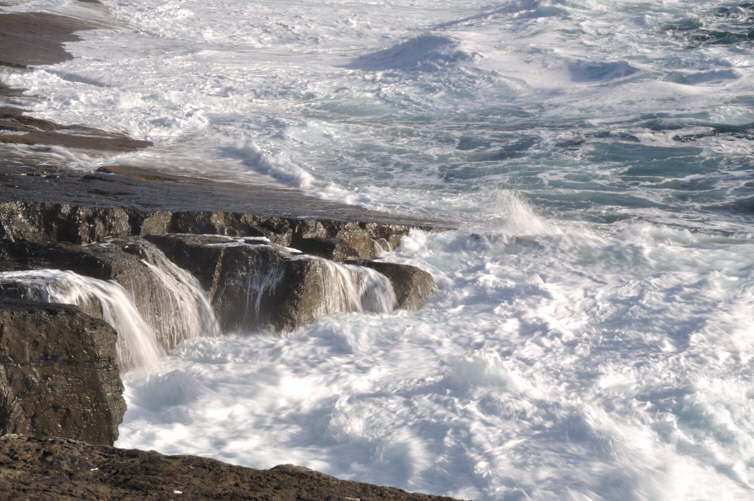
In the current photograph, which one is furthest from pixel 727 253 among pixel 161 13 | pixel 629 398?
pixel 161 13

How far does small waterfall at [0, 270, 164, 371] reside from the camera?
5250 millimetres

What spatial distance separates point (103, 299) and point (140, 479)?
2813 millimetres

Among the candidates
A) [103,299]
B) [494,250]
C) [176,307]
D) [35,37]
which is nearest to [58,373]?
[103,299]

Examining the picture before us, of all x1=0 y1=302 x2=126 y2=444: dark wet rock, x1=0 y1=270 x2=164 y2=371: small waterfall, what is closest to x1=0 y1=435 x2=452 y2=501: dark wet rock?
x1=0 y1=302 x2=126 y2=444: dark wet rock

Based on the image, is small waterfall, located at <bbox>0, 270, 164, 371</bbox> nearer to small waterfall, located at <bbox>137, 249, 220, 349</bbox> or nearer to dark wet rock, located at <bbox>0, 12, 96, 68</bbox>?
small waterfall, located at <bbox>137, 249, 220, 349</bbox>

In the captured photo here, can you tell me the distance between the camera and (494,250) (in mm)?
8055

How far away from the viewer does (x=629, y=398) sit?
5391mm

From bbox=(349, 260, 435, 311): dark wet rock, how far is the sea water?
12cm

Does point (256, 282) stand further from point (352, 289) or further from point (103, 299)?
point (103, 299)

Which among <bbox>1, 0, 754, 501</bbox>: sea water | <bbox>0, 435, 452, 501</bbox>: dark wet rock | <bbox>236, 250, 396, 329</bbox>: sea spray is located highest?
<bbox>0, 435, 452, 501</bbox>: dark wet rock

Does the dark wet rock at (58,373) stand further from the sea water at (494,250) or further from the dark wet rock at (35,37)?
the dark wet rock at (35,37)

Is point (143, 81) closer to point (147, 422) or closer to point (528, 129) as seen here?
point (528, 129)

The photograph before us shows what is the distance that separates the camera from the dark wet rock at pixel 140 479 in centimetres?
271

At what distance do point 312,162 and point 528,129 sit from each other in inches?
139
